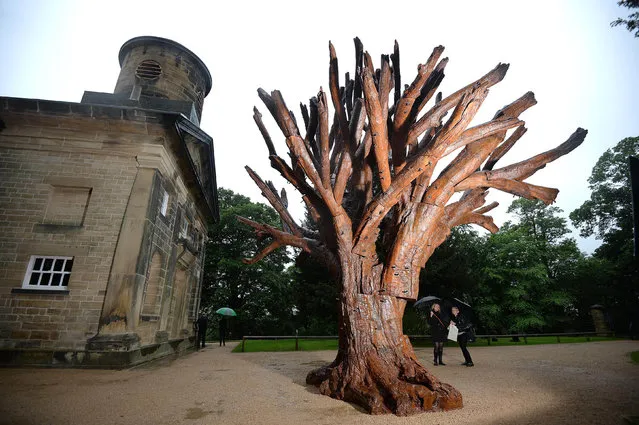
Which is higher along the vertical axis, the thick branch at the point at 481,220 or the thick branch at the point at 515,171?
the thick branch at the point at 515,171

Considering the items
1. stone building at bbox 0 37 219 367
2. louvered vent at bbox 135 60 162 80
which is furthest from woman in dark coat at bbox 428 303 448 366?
louvered vent at bbox 135 60 162 80

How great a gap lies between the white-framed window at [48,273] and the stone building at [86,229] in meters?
0.03

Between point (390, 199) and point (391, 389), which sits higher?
point (390, 199)

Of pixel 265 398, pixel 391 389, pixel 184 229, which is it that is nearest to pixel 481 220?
pixel 391 389

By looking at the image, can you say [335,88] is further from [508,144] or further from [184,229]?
[184,229]

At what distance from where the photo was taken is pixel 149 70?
13.1 metres

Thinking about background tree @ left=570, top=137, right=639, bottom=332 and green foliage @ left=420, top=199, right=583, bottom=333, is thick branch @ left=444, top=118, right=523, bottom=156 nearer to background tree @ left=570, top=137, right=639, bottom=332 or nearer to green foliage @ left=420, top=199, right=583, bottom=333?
green foliage @ left=420, top=199, right=583, bottom=333

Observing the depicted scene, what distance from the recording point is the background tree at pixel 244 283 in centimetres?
2550

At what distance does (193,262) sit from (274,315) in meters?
13.4

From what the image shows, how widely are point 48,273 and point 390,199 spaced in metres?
9.01

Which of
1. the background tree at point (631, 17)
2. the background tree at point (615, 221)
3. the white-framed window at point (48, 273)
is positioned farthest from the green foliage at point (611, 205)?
the white-framed window at point (48, 273)

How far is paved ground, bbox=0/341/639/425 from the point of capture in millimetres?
3436

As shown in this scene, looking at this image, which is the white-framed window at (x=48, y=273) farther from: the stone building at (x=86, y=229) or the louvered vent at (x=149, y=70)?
the louvered vent at (x=149, y=70)

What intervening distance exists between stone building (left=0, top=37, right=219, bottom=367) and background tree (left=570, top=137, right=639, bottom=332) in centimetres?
2791
